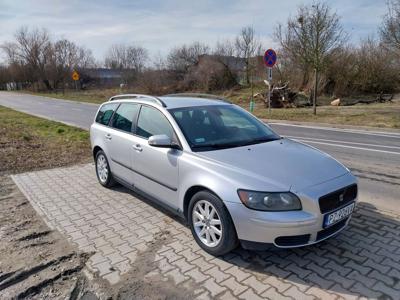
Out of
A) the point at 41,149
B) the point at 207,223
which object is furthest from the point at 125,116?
the point at 41,149

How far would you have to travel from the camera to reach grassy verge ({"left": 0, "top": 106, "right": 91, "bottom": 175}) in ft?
24.2

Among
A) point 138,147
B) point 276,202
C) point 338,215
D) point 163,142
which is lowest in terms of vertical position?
point 338,215

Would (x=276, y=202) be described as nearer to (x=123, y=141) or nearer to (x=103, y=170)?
(x=123, y=141)

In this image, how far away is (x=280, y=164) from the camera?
3.25 meters

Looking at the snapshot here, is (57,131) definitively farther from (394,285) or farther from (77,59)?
(77,59)

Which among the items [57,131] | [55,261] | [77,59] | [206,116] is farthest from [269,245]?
[77,59]

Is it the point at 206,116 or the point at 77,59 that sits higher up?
the point at 77,59

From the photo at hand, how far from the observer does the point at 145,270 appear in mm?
3115

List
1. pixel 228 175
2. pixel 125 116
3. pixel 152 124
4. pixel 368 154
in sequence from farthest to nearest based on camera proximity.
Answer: pixel 368 154 < pixel 125 116 < pixel 152 124 < pixel 228 175

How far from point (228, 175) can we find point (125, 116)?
243 cm

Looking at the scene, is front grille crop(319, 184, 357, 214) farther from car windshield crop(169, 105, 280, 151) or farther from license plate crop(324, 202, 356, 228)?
car windshield crop(169, 105, 280, 151)

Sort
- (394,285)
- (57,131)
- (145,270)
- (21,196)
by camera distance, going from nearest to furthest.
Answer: (394,285)
(145,270)
(21,196)
(57,131)

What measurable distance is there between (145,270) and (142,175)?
1471 millimetres

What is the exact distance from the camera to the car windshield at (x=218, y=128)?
12.2 ft
